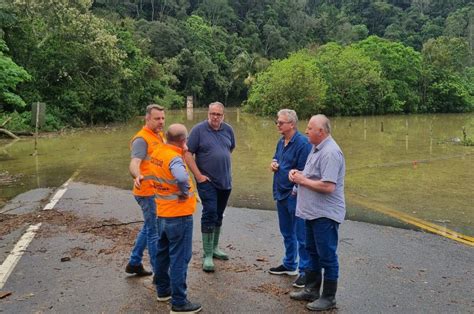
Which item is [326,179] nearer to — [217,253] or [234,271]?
[234,271]

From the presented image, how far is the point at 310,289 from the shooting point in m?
4.66

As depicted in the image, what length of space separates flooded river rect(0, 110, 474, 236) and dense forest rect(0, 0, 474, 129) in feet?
14.3

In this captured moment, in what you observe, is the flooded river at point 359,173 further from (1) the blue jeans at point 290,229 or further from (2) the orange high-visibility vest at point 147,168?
(2) the orange high-visibility vest at point 147,168

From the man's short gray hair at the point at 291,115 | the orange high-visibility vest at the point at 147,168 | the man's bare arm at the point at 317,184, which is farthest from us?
the man's short gray hair at the point at 291,115

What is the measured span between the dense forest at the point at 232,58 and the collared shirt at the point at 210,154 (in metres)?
15.1

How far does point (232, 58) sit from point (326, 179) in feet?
267

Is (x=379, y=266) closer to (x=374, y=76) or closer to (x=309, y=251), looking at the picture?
(x=309, y=251)

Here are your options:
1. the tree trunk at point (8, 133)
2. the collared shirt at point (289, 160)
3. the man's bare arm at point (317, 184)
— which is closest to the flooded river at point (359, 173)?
the tree trunk at point (8, 133)

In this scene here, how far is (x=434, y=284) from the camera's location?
510 centimetres

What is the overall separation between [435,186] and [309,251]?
26.9 feet

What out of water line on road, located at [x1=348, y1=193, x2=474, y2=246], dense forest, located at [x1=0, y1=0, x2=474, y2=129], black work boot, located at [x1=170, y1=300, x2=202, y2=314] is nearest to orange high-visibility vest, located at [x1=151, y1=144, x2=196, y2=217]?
black work boot, located at [x1=170, y1=300, x2=202, y2=314]

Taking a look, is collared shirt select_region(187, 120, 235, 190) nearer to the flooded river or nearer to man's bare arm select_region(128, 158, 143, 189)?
man's bare arm select_region(128, 158, 143, 189)

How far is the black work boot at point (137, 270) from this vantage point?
17.1 feet

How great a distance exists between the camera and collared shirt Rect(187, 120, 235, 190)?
5.43 meters
